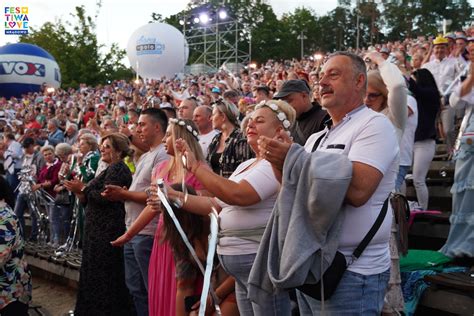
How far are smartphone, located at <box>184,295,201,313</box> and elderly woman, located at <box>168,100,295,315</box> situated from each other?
1.62ft

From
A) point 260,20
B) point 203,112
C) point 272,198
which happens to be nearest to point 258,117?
point 272,198

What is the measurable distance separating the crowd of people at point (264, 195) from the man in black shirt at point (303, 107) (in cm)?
1

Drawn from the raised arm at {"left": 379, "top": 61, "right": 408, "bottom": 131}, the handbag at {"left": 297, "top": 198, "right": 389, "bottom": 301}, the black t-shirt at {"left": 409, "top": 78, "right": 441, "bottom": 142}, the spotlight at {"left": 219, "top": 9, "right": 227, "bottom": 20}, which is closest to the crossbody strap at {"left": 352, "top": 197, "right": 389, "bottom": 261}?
the handbag at {"left": 297, "top": 198, "right": 389, "bottom": 301}

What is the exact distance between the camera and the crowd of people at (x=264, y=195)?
2326 millimetres

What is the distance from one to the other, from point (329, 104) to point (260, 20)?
73.3 m

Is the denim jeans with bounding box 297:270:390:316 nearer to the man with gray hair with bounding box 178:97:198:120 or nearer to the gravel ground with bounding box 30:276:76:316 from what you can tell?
the man with gray hair with bounding box 178:97:198:120

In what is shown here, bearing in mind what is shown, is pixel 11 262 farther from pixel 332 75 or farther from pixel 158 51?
pixel 158 51

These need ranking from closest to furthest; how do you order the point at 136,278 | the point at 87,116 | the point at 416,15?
the point at 136,278
the point at 87,116
the point at 416,15

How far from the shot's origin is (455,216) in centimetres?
466

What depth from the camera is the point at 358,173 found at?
7.51ft

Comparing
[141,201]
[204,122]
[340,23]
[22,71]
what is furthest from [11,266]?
[340,23]

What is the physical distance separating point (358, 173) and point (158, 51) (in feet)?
111

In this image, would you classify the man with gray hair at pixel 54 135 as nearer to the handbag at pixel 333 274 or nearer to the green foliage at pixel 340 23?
the handbag at pixel 333 274

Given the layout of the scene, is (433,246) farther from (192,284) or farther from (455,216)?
(192,284)
